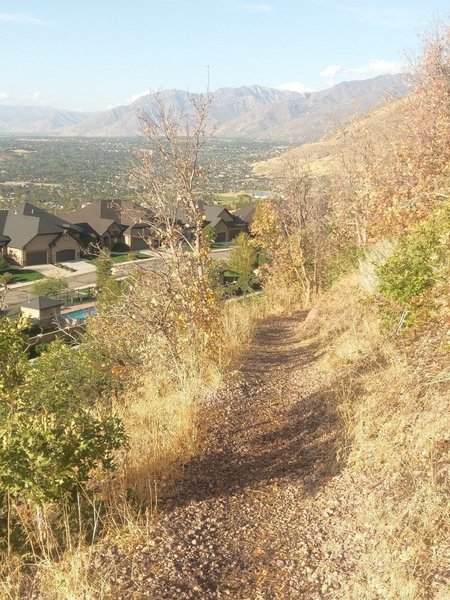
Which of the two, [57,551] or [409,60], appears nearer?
[57,551]

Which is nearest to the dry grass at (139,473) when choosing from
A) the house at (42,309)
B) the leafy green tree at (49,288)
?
the house at (42,309)

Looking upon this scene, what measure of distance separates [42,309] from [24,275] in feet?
54.9

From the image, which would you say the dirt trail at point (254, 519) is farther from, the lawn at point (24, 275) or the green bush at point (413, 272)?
the lawn at point (24, 275)

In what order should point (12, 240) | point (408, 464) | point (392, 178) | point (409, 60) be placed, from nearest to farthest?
point (408, 464)
point (392, 178)
point (409, 60)
point (12, 240)

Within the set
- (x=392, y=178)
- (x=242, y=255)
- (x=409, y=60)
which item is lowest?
(x=242, y=255)

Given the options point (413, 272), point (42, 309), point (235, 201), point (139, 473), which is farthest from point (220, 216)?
point (139, 473)

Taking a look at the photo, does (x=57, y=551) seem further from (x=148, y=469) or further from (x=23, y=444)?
(x=148, y=469)

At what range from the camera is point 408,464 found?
15.4 feet

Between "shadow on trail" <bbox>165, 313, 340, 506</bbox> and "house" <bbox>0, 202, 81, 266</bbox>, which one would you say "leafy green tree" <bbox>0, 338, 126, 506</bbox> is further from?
"house" <bbox>0, 202, 81, 266</bbox>

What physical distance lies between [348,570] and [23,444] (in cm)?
267

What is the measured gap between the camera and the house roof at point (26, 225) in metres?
50.0

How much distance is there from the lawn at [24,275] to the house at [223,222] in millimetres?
23099

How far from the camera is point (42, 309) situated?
3153 cm

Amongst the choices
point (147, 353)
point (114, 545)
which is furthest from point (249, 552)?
point (147, 353)
